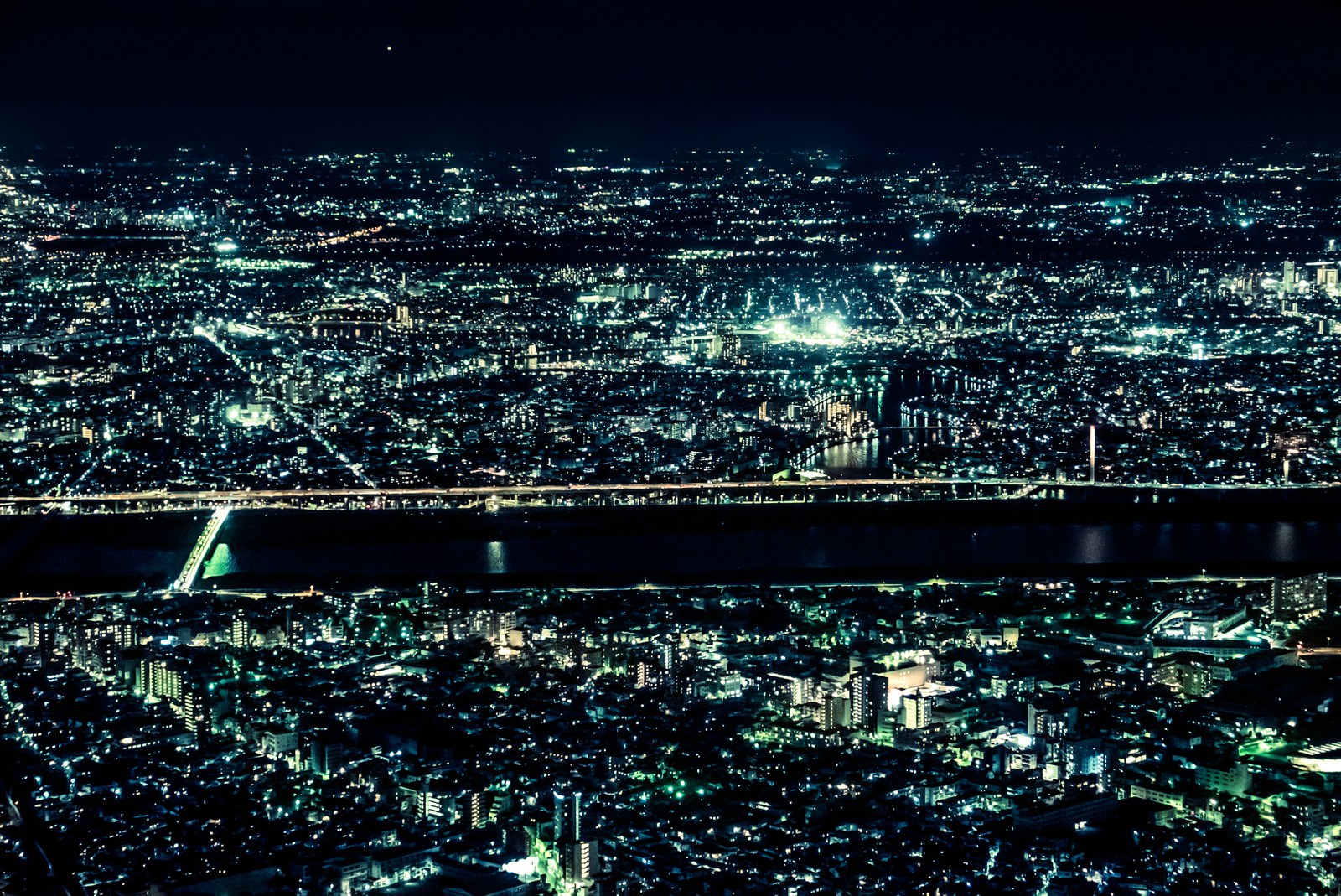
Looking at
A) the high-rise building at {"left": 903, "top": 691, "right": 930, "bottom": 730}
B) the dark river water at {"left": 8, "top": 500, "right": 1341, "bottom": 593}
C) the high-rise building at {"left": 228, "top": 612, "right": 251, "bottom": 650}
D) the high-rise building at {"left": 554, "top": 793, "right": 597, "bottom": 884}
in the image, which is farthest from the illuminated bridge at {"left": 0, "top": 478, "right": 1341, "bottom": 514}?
the high-rise building at {"left": 554, "top": 793, "right": 597, "bottom": 884}

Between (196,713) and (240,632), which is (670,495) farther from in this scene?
(196,713)

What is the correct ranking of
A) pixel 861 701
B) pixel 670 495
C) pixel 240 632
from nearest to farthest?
pixel 861 701
pixel 240 632
pixel 670 495

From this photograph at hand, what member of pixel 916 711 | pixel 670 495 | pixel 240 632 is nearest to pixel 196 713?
pixel 240 632

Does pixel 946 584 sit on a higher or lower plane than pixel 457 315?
lower

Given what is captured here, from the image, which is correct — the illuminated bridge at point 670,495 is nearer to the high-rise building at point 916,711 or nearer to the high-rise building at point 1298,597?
the high-rise building at point 1298,597

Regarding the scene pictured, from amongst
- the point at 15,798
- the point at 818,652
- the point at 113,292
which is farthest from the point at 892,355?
the point at 15,798

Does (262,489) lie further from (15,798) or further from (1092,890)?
(1092,890)

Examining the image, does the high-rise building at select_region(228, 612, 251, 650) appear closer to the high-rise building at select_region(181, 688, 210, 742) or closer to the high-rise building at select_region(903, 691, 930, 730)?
the high-rise building at select_region(181, 688, 210, 742)
